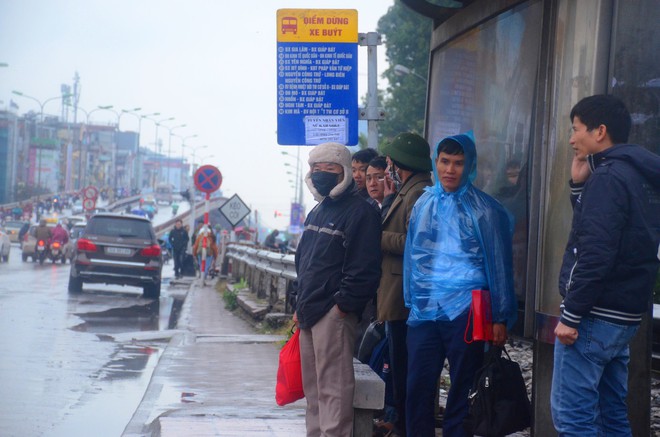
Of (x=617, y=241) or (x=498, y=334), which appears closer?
(x=617, y=241)

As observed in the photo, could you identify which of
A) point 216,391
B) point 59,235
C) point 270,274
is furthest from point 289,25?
point 59,235

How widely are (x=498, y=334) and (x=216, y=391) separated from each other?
4.02 m

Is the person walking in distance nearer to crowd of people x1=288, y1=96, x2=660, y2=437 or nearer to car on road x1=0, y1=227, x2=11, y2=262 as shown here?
car on road x1=0, y1=227, x2=11, y2=262

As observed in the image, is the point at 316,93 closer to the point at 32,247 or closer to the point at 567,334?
the point at 567,334

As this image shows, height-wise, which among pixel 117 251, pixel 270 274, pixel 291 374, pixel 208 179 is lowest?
pixel 117 251

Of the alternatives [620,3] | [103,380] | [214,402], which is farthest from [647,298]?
[103,380]

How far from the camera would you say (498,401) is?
514 centimetres

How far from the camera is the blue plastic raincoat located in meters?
5.36

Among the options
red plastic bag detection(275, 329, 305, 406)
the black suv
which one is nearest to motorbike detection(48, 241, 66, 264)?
the black suv

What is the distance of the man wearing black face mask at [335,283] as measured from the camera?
5586 mm

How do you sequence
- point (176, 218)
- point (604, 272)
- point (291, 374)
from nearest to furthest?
point (604, 272), point (291, 374), point (176, 218)

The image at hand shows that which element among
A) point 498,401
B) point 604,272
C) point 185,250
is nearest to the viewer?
point 604,272

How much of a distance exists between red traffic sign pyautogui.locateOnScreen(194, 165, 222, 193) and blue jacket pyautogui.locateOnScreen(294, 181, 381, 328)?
17.8 meters

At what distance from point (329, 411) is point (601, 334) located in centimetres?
183
